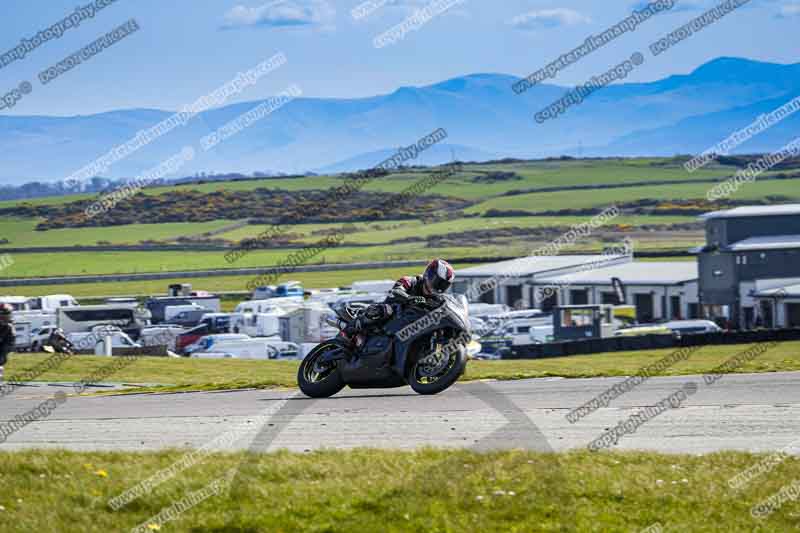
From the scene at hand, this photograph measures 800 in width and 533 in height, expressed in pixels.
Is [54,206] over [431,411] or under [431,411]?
over

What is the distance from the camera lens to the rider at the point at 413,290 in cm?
1427

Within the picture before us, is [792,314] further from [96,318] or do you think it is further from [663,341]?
[96,318]

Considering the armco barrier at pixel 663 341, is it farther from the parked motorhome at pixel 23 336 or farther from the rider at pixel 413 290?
the parked motorhome at pixel 23 336

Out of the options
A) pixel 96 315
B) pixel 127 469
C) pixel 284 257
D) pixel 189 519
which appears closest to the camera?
pixel 189 519

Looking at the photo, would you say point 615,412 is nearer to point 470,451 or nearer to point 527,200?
point 470,451

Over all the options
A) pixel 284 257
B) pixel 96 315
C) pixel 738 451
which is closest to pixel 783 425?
pixel 738 451

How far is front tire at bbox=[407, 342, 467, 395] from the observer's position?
14.4m

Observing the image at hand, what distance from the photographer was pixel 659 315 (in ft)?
207

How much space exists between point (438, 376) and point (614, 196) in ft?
493

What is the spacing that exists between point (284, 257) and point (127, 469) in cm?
9825

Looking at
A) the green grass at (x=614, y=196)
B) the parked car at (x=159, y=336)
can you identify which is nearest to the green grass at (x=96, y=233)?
the green grass at (x=614, y=196)

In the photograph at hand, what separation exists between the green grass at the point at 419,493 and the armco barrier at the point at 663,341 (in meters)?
24.4

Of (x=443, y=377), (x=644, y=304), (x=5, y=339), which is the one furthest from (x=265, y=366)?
(x=644, y=304)

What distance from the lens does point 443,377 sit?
14484mm
